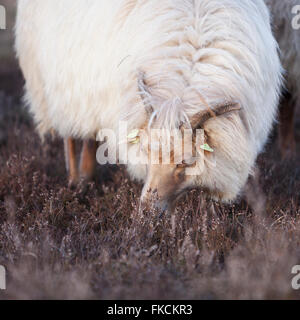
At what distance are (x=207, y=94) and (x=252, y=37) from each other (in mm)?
630

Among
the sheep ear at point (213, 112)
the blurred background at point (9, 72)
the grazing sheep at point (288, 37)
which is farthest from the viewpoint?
the blurred background at point (9, 72)

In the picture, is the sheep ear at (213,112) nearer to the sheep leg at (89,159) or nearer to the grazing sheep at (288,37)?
the grazing sheep at (288,37)

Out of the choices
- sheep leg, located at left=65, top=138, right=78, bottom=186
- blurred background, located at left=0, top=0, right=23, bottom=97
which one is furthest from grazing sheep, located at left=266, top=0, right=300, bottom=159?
blurred background, located at left=0, top=0, right=23, bottom=97

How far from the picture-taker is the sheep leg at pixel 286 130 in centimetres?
524

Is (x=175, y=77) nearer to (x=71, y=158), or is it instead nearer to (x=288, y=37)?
(x=288, y=37)

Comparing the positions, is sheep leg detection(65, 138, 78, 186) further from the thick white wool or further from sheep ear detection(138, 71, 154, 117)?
the thick white wool

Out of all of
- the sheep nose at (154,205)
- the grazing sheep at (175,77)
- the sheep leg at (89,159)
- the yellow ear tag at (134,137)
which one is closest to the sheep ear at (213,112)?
the grazing sheep at (175,77)

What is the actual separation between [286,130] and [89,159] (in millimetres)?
2279

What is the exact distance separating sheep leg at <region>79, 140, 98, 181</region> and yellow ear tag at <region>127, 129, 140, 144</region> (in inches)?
60.6

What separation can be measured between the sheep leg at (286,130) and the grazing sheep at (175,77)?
1.59 meters

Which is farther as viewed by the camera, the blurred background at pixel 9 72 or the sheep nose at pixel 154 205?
the blurred background at pixel 9 72

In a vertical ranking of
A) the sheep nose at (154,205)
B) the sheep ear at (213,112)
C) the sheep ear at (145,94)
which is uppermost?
the sheep ear at (145,94)

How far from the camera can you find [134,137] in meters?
3.27
